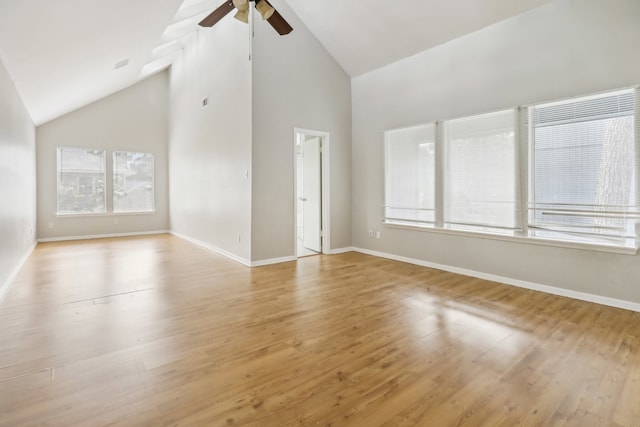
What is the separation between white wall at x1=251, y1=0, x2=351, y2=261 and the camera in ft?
15.7

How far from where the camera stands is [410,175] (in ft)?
16.3

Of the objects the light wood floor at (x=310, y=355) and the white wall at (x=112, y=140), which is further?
the white wall at (x=112, y=140)

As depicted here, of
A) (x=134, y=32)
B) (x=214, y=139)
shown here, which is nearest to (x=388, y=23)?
(x=134, y=32)

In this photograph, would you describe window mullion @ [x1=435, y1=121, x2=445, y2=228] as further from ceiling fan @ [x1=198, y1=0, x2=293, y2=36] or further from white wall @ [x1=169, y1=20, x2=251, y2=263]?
white wall @ [x1=169, y1=20, x2=251, y2=263]

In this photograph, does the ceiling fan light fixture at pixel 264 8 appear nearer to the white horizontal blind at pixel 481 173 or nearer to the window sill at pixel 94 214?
the white horizontal blind at pixel 481 173

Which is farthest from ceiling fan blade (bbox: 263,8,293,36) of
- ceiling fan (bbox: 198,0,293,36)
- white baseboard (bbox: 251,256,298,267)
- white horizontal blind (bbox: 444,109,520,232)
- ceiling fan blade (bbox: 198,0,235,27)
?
white baseboard (bbox: 251,256,298,267)

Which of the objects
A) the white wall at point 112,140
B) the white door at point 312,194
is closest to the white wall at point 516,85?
the white door at point 312,194

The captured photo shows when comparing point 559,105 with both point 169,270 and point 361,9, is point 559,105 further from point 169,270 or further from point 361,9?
point 169,270

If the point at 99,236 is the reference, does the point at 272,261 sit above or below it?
→ below

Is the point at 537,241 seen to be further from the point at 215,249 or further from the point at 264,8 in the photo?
the point at 215,249

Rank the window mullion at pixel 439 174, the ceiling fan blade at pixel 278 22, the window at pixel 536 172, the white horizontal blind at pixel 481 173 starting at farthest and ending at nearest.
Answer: the window mullion at pixel 439 174
the white horizontal blind at pixel 481 173
the ceiling fan blade at pixel 278 22
the window at pixel 536 172

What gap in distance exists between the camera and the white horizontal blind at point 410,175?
470 cm

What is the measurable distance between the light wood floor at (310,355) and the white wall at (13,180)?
1.64 feet

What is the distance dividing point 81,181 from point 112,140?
1206mm
